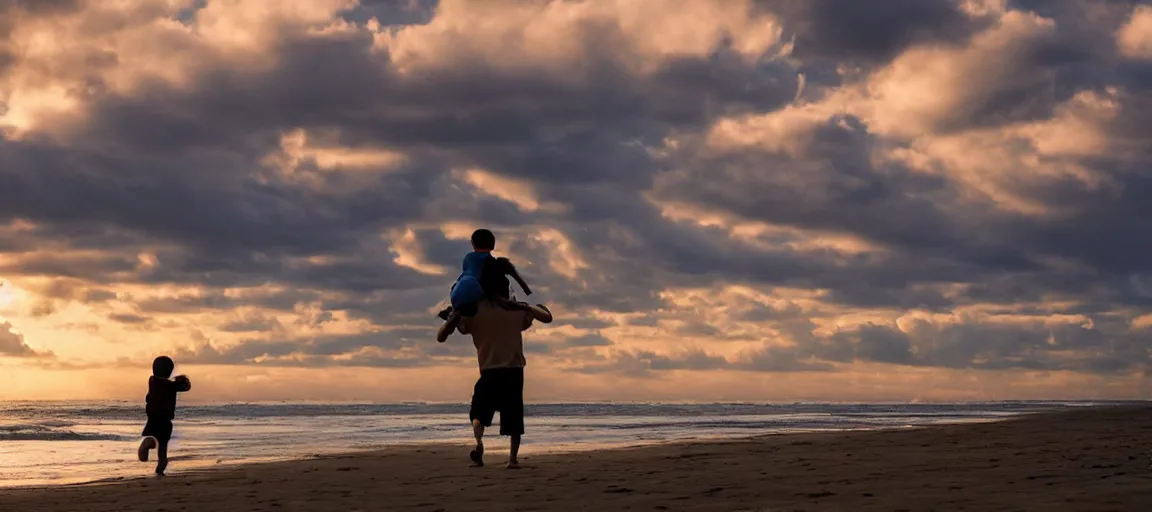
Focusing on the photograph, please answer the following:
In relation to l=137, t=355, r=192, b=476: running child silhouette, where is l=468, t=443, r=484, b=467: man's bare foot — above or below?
below

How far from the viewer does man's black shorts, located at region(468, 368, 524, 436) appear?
11.2 meters

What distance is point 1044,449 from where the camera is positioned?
11.7 metres

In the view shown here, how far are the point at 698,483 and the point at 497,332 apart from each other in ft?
10.4

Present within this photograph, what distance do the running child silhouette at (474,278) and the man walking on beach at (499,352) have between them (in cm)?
6

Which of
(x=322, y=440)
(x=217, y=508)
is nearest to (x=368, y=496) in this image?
(x=217, y=508)

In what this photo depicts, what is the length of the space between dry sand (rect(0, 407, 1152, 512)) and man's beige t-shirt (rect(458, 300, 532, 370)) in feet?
3.99

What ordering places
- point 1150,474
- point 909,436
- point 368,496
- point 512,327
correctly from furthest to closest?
point 909,436 < point 512,327 < point 368,496 < point 1150,474

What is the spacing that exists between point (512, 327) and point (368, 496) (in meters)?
2.77

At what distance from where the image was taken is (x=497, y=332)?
11203 mm

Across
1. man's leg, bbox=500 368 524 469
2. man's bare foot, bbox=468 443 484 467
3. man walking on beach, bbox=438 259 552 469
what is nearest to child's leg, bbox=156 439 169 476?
man's bare foot, bbox=468 443 484 467

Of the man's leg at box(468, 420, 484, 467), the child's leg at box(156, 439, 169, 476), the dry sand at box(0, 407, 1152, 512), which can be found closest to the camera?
the dry sand at box(0, 407, 1152, 512)

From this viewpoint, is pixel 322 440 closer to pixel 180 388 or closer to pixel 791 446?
pixel 180 388

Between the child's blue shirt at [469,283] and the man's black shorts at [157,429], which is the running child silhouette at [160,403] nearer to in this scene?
the man's black shorts at [157,429]

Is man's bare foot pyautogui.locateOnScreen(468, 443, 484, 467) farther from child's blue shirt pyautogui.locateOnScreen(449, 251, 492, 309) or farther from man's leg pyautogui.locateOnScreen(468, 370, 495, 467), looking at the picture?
child's blue shirt pyautogui.locateOnScreen(449, 251, 492, 309)
